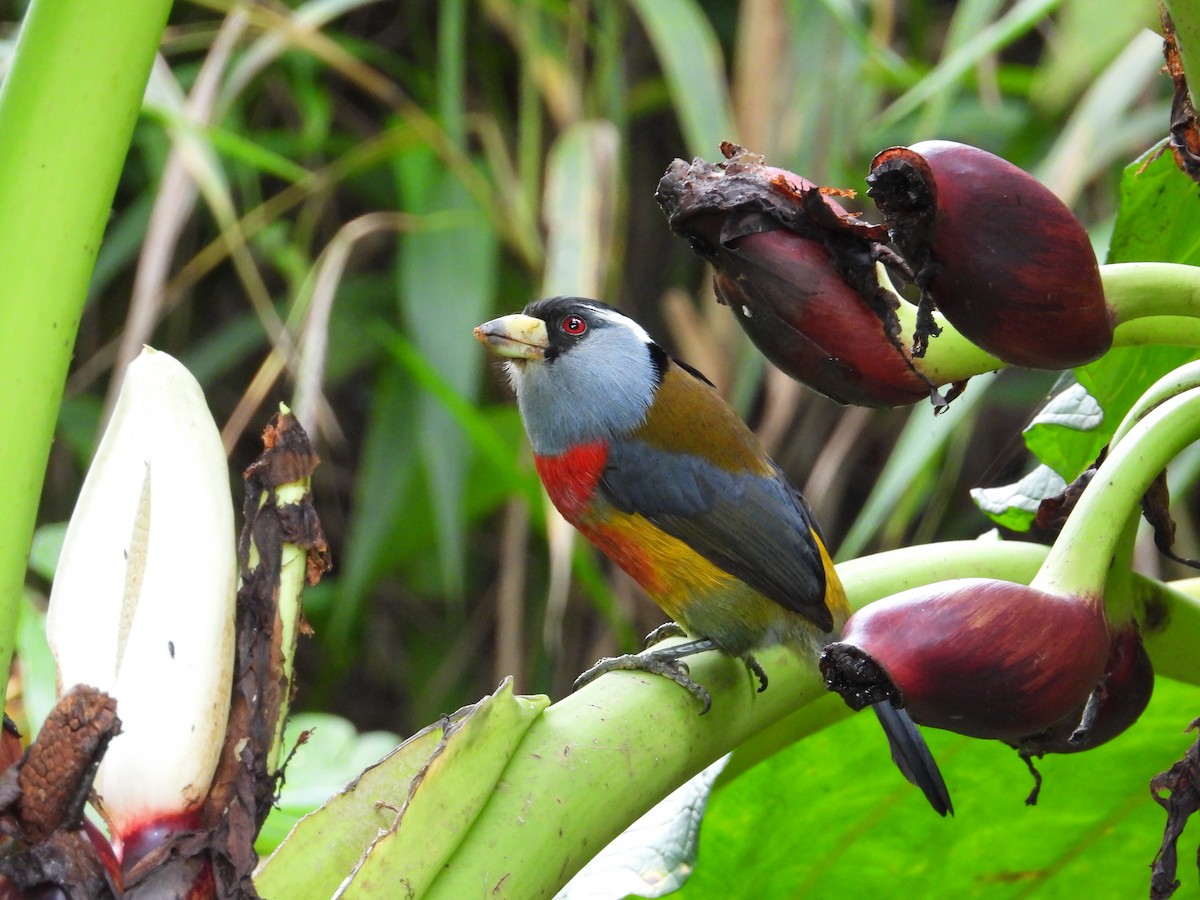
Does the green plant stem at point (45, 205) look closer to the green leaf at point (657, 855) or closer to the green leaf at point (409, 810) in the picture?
the green leaf at point (409, 810)

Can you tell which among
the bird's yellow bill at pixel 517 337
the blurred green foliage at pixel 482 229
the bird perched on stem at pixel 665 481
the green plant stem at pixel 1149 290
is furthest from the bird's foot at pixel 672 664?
the blurred green foliage at pixel 482 229

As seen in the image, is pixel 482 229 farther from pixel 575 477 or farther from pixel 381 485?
pixel 575 477

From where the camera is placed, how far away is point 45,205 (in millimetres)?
349

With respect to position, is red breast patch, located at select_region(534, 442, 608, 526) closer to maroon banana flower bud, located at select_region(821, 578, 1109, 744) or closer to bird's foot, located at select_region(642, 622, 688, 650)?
bird's foot, located at select_region(642, 622, 688, 650)

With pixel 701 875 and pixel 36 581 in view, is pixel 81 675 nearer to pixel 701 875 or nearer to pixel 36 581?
pixel 701 875

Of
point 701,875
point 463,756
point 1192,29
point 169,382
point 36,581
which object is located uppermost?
point 1192,29

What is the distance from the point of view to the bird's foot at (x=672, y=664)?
21.4 inches

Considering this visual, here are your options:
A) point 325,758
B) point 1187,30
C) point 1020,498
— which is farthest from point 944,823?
point 325,758

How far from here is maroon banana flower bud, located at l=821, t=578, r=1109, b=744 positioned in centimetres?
44

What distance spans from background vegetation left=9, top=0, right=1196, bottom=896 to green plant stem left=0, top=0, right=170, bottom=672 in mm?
1343

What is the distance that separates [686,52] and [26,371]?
6.57 feet

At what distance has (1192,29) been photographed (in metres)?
0.46

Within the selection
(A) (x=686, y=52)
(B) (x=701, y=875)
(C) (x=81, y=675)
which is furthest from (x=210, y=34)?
(C) (x=81, y=675)

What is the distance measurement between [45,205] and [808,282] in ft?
0.90
